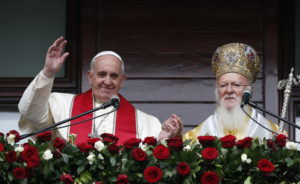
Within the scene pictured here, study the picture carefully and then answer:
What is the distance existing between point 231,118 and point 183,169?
1.88m

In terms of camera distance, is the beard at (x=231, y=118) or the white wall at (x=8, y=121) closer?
the beard at (x=231, y=118)

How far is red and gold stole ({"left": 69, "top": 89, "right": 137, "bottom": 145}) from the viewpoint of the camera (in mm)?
5730

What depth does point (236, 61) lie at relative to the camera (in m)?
5.94

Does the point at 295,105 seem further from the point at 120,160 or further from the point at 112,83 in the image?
the point at 120,160

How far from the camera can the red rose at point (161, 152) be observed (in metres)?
4.01

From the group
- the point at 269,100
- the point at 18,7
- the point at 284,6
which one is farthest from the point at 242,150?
the point at 18,7

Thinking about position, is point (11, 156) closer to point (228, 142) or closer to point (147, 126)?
point (228, 142)

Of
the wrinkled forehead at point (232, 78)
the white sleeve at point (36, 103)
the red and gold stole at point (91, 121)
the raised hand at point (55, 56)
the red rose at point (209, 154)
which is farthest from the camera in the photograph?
the wrinkled forehead at point (232, 78)

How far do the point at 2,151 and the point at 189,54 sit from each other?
3.26 m

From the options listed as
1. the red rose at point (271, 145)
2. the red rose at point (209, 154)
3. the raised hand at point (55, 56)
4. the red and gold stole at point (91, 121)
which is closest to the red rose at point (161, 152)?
the red rose at point (209, 154)

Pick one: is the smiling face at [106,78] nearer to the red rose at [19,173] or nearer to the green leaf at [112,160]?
the green leaf at [112,160]

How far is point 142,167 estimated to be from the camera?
408 centimetres

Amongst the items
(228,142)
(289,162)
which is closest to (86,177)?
(228,142)

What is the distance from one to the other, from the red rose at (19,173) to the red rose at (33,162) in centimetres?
4
